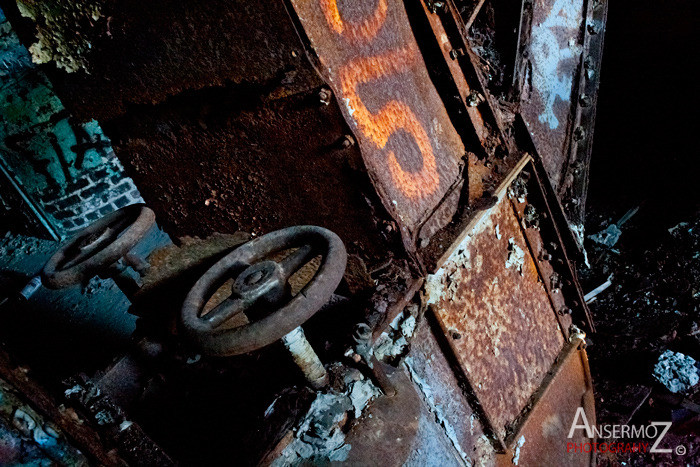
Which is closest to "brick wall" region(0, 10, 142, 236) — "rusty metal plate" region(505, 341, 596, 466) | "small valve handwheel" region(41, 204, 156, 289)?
"small valve handwheel" region(41, 204, 156, 289)

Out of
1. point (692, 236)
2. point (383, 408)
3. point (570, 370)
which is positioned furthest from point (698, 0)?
point (383, 408)

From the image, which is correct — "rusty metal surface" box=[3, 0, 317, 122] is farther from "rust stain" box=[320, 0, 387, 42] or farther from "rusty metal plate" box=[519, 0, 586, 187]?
"rusty metal plate" box=[519, 0, 586, 187]

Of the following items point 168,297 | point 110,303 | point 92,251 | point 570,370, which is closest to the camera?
point 92,251

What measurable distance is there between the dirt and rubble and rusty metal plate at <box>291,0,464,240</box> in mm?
1980

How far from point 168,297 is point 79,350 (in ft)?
7.75

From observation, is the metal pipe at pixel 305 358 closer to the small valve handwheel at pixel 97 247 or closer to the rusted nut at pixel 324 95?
the rusted nut at pixel 324 95

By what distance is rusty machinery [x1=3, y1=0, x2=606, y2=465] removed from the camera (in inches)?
45.0

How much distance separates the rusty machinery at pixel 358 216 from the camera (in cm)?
114

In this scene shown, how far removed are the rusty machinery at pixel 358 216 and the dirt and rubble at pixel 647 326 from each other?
2.18ft

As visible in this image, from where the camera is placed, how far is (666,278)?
9.88 ft

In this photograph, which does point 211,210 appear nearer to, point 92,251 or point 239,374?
point 92,251

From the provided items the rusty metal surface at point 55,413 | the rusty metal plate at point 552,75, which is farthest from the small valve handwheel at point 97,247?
the rusty metal plate at point 552,75

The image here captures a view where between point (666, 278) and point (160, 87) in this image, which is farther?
point (666, 278)

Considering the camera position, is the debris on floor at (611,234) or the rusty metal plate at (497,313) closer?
the rusty metal plate at (497,313)
